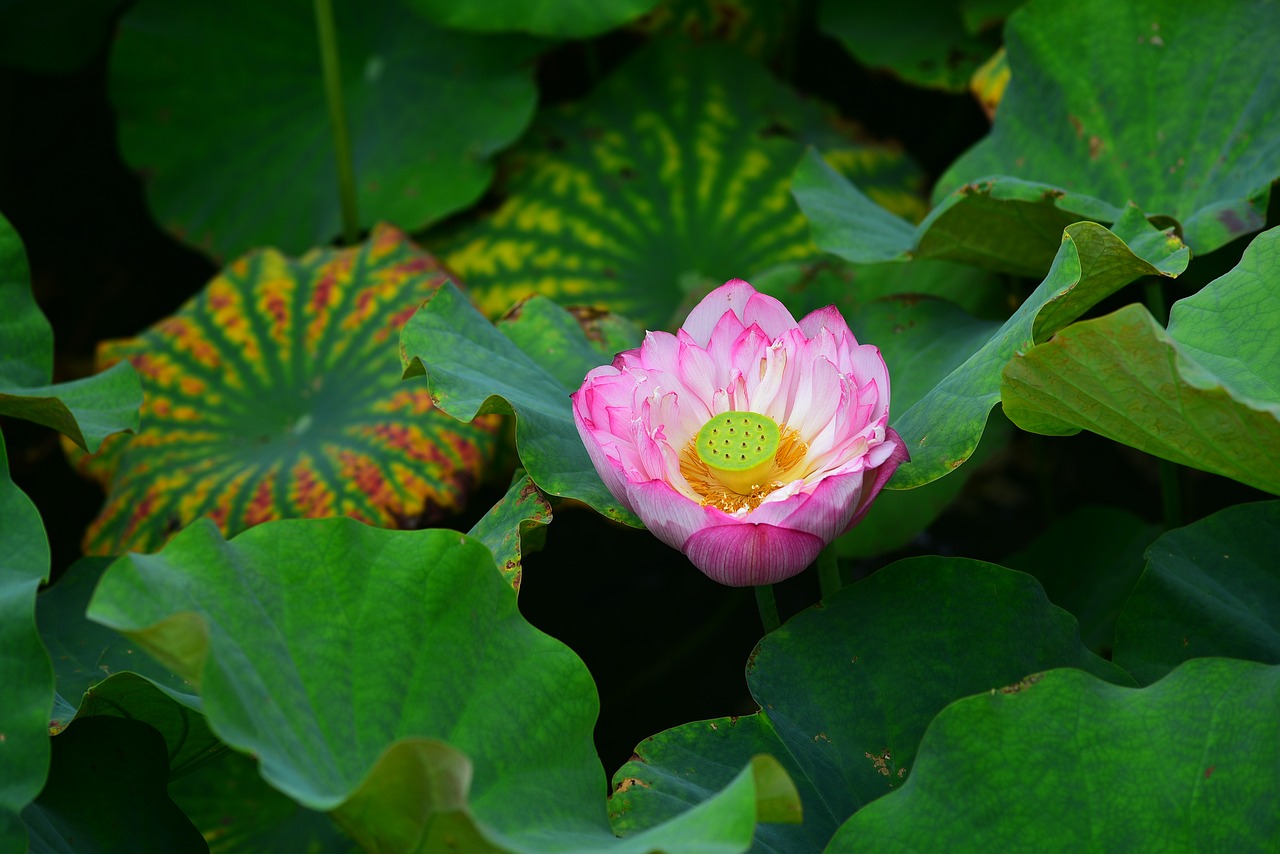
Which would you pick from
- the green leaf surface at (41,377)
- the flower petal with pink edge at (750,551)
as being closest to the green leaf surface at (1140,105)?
the flower petal with pink edge at (750,551)

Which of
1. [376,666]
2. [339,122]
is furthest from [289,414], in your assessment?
[376,666]

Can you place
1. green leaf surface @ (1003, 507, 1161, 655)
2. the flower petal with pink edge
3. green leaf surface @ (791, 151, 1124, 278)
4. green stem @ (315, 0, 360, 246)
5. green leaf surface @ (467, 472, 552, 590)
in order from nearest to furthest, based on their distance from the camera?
1. the flower petal with pink edge
2. green leaf surface @ (467, 472, 552, 590)
3. green leaf surface @ (791, 151, 1124, 278)
4. green leaf surface @ (1003, 507, 1161, 655)
5. green stem @ (315, 0, 360, 246)

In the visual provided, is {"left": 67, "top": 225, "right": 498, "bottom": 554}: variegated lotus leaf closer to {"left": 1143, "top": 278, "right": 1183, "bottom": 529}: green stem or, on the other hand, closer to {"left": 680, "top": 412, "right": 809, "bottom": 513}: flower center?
{"left": 680, "top": 412, "right": 809, "bottom": 513}: flower center

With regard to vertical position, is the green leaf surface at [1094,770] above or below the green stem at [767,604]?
above

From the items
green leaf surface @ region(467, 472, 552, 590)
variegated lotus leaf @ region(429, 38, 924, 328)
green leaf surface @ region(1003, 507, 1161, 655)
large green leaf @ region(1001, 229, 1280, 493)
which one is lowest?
green leaf surface @ region(1003, 507, 1161, 655)

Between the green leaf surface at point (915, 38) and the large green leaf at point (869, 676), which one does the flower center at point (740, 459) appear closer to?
the large green leaf at point (869, 676)

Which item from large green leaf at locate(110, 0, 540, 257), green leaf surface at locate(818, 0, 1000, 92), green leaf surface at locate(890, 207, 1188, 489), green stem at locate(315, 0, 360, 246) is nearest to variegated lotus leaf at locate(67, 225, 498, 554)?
green stem at locate(315, 0, 360, 246)
